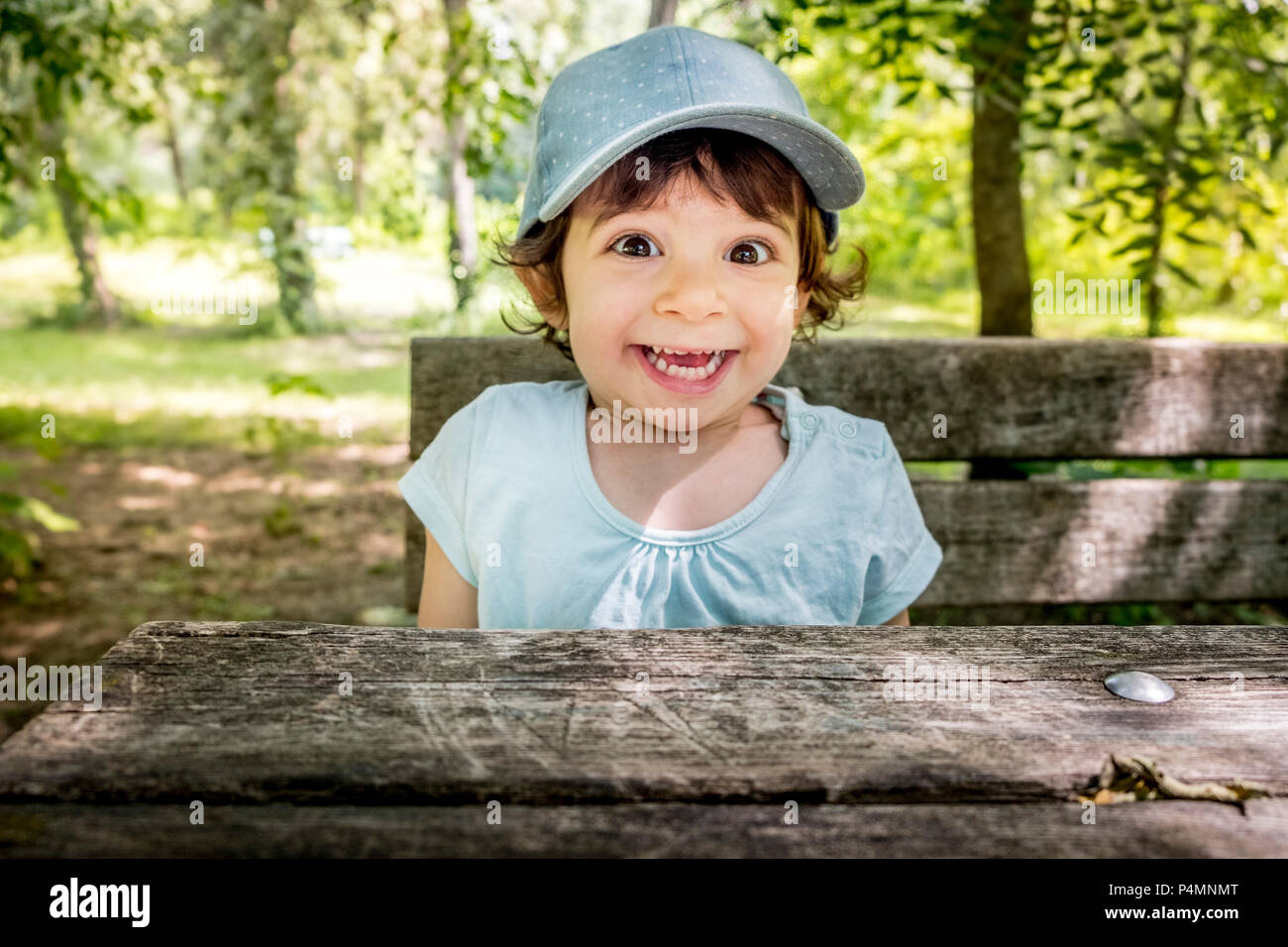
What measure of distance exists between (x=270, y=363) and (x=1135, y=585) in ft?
23.7

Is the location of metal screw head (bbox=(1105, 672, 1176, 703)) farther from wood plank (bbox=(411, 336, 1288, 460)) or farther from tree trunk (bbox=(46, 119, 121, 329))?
tree trunk (bbox=(46, 119, 121, 329))

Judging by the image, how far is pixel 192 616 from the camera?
3793 mm

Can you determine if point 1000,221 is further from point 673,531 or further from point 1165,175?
point 673,531

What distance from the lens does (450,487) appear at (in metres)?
1.92

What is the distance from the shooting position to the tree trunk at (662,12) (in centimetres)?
270

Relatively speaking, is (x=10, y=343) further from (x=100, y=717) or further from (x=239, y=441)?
(x=100, y=717)

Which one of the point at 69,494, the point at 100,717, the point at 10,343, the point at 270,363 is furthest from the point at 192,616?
the point at 10,343

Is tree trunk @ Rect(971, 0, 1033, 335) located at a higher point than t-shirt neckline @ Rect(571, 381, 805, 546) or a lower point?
higher

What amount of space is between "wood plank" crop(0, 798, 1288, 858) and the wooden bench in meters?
1.34

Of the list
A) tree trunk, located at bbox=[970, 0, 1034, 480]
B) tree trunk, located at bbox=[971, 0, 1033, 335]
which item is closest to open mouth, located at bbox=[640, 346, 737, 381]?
tree trunk, located at bbox=[970, 0, 1034, 480]

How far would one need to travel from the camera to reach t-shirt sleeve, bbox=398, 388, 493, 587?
190 cm

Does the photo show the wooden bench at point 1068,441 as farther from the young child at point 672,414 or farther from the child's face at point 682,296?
the child's face at point 682,296

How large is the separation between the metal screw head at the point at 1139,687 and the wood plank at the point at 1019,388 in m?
1.15

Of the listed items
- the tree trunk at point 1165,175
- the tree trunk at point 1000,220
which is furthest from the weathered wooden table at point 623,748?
the tree trunk at point 1000,220
